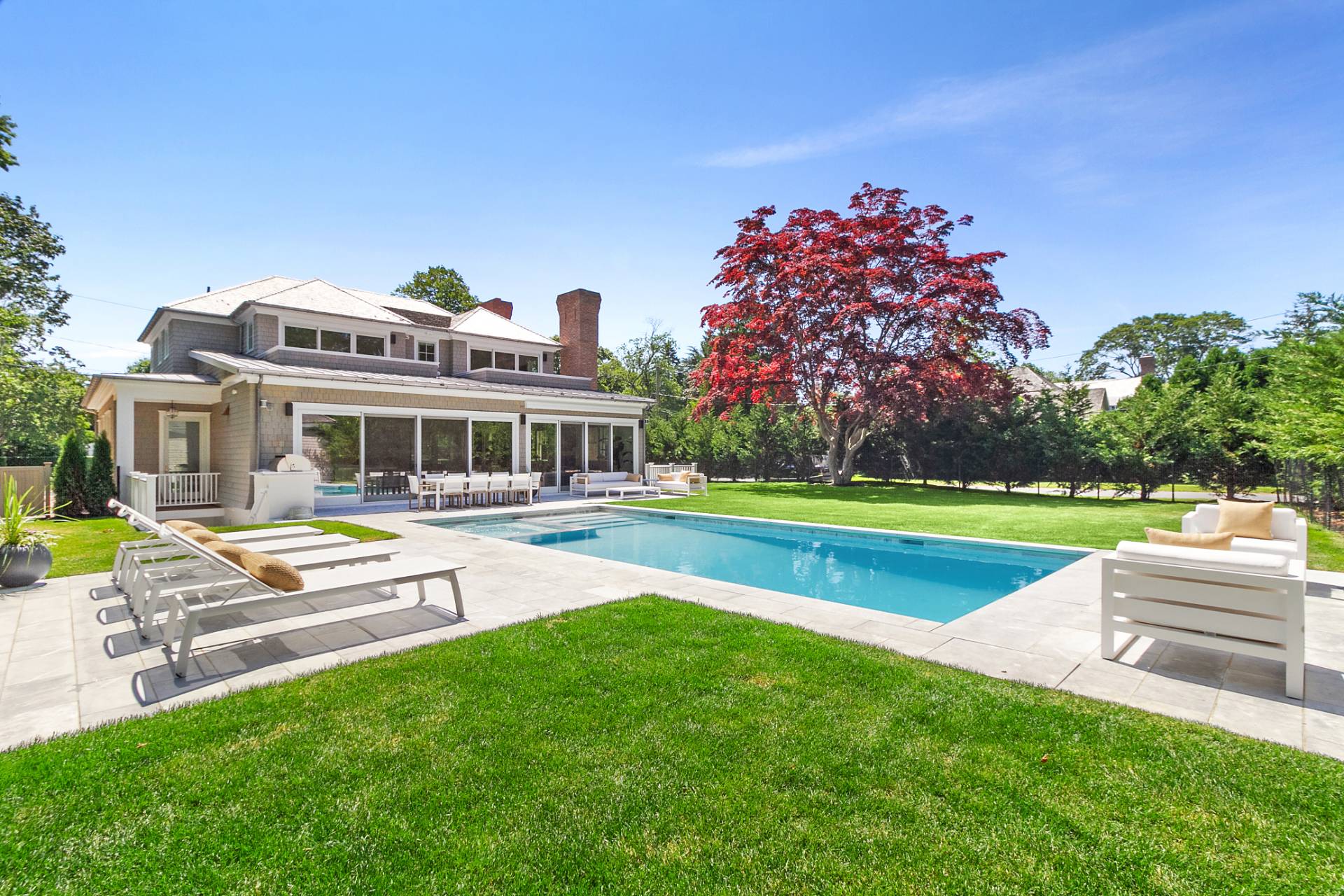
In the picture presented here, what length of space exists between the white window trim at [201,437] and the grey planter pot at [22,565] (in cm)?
1174

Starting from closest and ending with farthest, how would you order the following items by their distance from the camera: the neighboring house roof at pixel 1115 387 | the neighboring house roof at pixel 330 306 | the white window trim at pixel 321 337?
1. the white window trim at pixel 321 337
2. the neighboring house roof at pixel 330 306
3. the neighboring house roof at pixel 1115 387

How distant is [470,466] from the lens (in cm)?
1689

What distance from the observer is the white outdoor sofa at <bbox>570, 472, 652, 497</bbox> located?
60.2 feet

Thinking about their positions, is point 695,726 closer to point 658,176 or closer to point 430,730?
point 430,730

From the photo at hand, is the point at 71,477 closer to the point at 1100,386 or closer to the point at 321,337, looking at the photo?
the point at 321,337

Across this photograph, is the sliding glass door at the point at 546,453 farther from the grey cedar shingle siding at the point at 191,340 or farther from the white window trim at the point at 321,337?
the grey cedar shingle siding at the point at 191,340

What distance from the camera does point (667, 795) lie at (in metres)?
2.64

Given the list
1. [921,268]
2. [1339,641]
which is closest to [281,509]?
[1339,641]

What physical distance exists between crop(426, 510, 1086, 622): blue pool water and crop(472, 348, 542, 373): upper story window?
8.18 m

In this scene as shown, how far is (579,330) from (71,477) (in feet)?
46.6

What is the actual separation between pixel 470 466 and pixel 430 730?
1437cm

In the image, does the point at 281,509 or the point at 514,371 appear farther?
the point at 514,371

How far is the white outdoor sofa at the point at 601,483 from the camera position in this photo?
18.3 m

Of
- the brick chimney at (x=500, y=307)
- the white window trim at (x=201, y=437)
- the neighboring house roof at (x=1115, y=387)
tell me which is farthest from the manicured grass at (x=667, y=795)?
the neighboring house roof at (x=1115, y=387)
